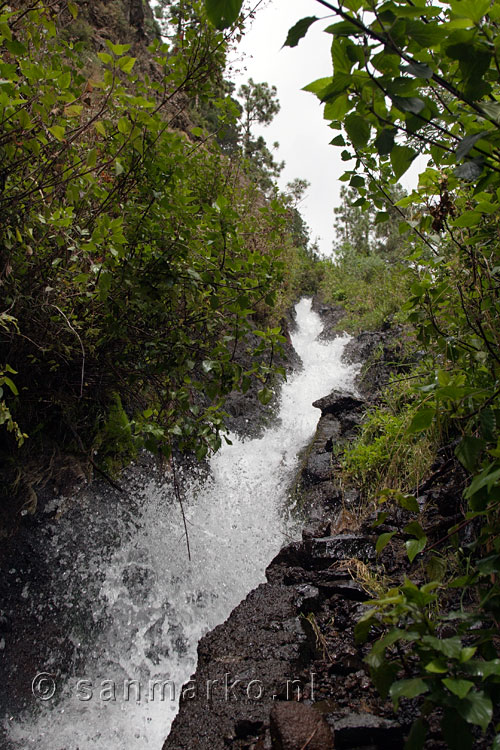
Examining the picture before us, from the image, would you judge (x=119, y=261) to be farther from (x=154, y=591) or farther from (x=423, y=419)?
(x=154, y=591)

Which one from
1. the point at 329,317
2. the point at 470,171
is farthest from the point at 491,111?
the point at 329,317

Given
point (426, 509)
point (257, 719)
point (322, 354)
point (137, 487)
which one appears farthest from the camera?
Answer: point (322, 354)

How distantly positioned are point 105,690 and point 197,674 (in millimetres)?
604

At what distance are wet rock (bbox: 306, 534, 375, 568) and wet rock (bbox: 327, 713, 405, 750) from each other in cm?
110

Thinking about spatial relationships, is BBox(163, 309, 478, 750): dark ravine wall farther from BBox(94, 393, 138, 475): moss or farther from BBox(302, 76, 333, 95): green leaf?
BBox(302, 76, 333, 95): green leaf

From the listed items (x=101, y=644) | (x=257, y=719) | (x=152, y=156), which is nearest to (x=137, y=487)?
(x=101, y=644)

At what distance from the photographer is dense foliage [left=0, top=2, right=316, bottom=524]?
5.95ft

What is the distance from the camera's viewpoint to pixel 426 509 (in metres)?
2.64

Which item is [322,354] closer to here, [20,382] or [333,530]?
[333,530]

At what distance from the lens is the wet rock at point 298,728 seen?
1.54 metres

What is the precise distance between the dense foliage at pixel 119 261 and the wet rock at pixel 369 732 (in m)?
1.23

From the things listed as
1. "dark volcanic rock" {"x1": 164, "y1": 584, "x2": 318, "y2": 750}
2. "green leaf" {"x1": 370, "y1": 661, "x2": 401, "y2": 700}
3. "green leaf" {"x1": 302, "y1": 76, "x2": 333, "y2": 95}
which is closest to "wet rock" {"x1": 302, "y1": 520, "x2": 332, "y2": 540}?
"dark volcanic rock" {"x1": 164, "y1": 584, "x2": 318, "y2": 750}

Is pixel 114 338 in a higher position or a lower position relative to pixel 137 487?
higher

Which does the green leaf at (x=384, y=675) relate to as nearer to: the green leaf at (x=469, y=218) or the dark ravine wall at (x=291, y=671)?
the dark ravine wall at (x=291, y=671)
